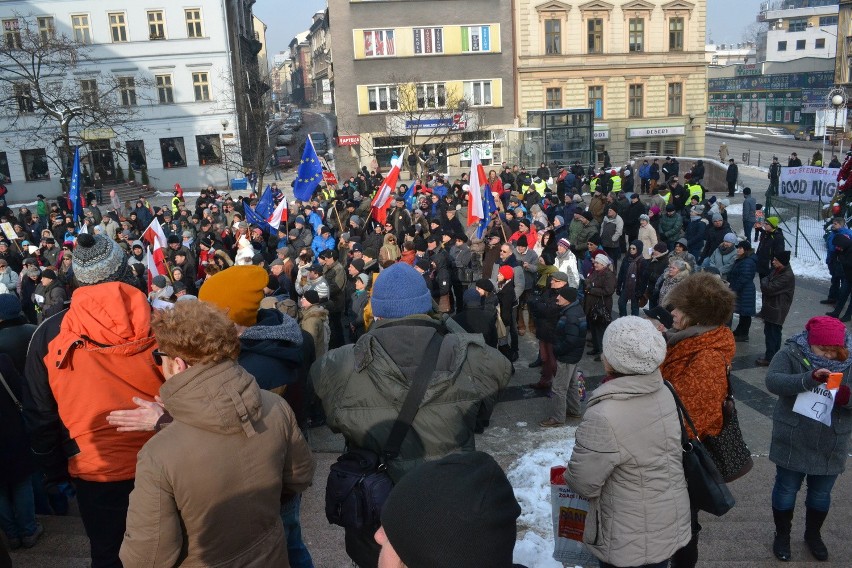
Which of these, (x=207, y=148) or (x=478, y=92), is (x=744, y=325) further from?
(x=207, y=148)

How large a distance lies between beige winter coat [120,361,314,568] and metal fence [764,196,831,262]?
51.4ft

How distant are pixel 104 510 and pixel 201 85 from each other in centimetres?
4094

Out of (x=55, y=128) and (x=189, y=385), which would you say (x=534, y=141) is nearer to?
(x=55, y=128)

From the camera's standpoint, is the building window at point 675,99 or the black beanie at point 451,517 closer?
the black beanie at point 451,517

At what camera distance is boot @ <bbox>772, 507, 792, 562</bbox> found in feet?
15.2

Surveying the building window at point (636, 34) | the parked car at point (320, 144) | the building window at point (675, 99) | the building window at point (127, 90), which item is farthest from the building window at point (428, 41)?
the building window at point (127, 90)

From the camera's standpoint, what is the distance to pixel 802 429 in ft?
14.5

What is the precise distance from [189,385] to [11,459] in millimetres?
3053

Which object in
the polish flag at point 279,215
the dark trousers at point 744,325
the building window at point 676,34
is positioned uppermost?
the building window at point 676,34

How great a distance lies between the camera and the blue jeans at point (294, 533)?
11.7 ft

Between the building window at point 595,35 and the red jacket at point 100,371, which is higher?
the building window at point 595,35

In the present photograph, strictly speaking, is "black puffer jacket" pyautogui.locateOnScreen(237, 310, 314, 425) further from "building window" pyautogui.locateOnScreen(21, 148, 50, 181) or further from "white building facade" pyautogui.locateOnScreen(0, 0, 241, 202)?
"building window" pyautogui.locateOnScreen(21, 148, 50, 181)

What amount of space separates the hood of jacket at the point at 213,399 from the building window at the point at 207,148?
40479mm

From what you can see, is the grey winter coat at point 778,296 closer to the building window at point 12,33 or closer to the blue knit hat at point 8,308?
the blue knit hat at point 8,308
